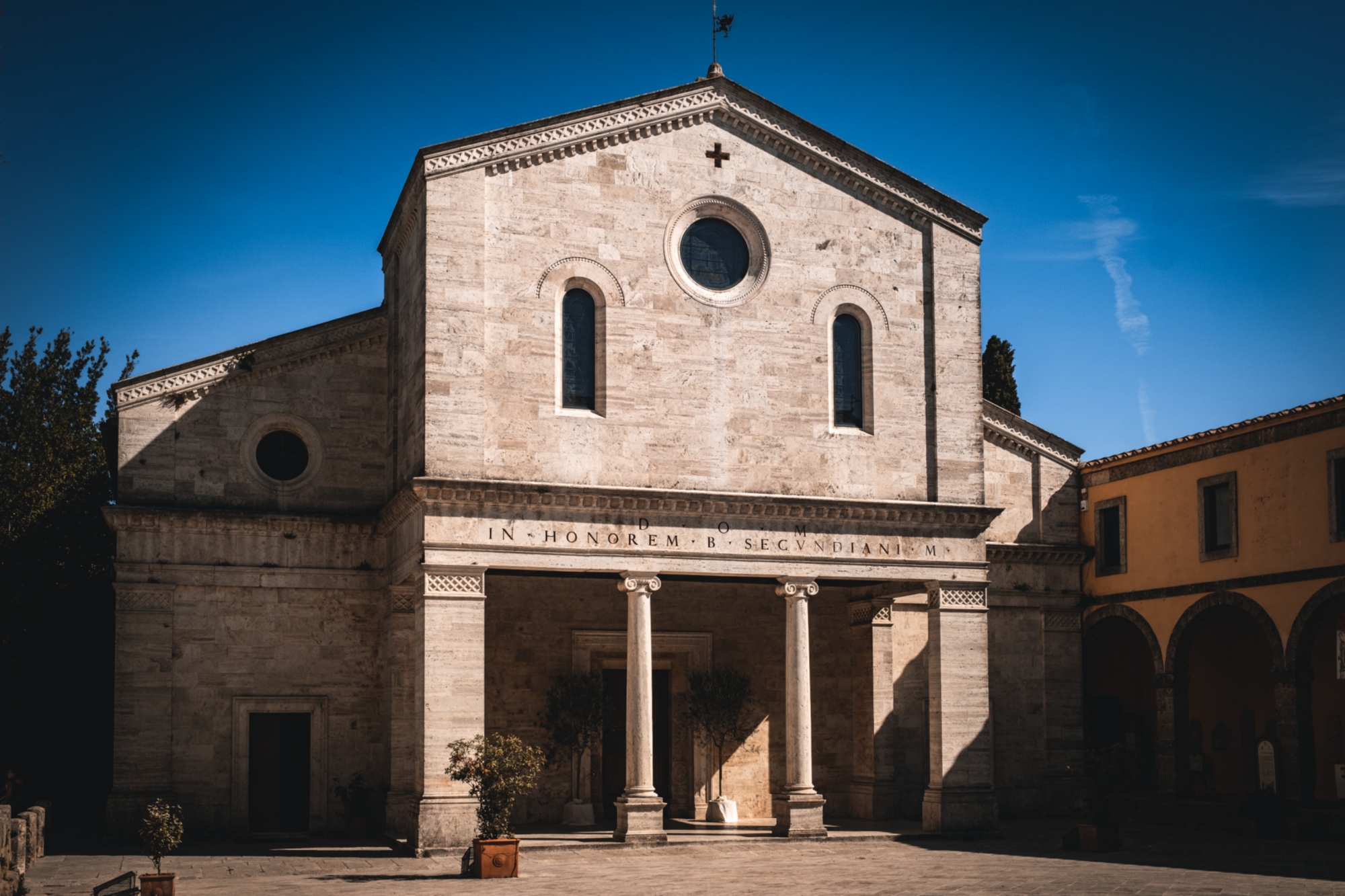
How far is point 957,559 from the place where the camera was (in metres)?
24.7

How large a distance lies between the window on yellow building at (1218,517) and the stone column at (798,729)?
8.63 meters

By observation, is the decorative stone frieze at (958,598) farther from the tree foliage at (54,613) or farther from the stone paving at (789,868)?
the tree foliage at (54,613)

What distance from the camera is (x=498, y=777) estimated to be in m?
19.3

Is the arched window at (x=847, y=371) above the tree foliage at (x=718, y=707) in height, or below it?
above

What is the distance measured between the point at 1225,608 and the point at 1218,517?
1.91 m

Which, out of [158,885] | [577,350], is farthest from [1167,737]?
[158,885]

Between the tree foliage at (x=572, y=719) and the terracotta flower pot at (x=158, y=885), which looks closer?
the terracotta flower pot at (x=158, y=885)

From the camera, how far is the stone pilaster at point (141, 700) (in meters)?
23.5

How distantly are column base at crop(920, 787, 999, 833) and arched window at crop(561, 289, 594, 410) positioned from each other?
918 cm

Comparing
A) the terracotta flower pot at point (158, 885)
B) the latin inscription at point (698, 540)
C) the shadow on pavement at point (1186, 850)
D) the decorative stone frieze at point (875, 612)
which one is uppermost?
the latin inscription at point (698, 540)

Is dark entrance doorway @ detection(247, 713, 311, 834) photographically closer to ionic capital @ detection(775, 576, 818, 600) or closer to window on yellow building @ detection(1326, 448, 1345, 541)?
ionic capital @ detection(775, 576, 818, 600)

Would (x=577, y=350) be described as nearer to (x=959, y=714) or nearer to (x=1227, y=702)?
(x=959, y=714)

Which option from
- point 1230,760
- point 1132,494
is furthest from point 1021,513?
point 1230,760

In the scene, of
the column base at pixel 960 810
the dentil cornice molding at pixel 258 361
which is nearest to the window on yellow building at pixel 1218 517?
the column base at pixel 960 810
